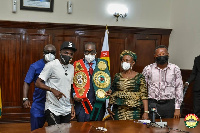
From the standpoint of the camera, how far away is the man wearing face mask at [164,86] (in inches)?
104

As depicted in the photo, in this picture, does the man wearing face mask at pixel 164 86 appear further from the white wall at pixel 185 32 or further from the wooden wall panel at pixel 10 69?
the wooden wall panel at pixel 10 69

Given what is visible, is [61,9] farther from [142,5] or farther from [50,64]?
[50,64]

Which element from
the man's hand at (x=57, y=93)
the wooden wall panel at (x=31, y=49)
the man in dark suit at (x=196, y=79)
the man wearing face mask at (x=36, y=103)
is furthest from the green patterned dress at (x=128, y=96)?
the wooden wall panel at (x=31, y=49)

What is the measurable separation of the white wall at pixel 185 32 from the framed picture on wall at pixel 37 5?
8.85 ft

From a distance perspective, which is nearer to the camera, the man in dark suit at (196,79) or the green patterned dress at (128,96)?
the green patterned dress at (128,96)

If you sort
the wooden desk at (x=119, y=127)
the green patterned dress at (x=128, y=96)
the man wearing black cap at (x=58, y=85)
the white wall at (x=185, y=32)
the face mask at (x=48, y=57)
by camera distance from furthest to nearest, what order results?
the white wall at (x=185, y=32) < the face mask at (x=48, y=57) < the green patterned dress at (x=128, y=96) < the man wearing black cap at (x=58, y=85) < the wooden desk at (x=119, y=127)

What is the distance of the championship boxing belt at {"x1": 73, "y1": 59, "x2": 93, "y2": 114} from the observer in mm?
2516

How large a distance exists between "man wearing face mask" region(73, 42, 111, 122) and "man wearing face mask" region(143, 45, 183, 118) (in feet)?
1.72

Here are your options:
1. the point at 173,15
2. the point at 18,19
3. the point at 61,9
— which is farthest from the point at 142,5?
the point at 18,19

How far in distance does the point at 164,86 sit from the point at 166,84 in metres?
0.03

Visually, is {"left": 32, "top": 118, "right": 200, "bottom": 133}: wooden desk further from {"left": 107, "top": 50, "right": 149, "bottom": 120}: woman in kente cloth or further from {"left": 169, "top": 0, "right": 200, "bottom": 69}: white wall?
{"left": 169, "top": 0, "right": 200, "bottom": 69}: white wall

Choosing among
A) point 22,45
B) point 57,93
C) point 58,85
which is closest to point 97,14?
point 22,45

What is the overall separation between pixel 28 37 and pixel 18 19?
1.32 feet

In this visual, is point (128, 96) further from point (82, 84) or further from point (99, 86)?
point (82, 84)
